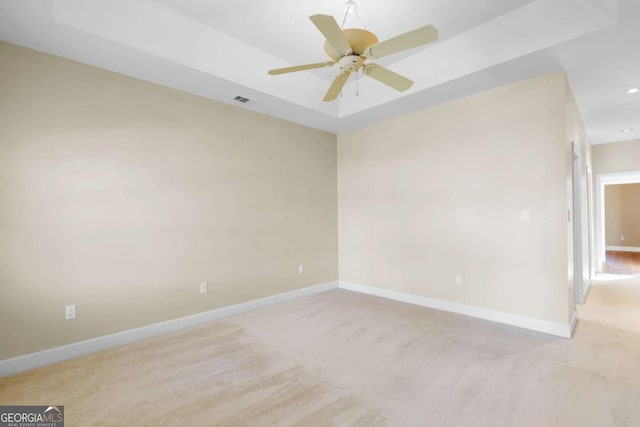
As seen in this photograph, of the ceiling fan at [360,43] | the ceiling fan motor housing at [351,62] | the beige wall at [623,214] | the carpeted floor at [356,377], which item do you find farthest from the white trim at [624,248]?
the ceiling fan motor housing at [351,62]

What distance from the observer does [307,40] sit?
3.13m

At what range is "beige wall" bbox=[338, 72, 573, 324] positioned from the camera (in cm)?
304

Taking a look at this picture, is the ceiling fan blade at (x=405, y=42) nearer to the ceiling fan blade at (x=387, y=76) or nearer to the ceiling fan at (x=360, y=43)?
the ceiling fan at (x=360, y=43)

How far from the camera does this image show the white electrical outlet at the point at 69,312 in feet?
8.67

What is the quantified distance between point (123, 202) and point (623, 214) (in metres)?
14.0

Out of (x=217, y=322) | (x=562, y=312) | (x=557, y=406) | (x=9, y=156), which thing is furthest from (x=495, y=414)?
(x=9, y=156)

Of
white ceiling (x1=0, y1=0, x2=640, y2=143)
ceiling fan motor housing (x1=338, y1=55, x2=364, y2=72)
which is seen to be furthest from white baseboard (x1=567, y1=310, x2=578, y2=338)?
ceiling fan motor housing (x1=338, y1=55, x2=364, y2=72)

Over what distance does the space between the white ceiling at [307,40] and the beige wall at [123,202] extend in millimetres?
354

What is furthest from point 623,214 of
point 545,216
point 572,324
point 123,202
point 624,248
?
point 123,202

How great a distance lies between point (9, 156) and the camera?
2410mm

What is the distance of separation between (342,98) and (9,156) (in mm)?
3689

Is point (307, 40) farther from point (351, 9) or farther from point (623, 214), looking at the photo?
point (623, 214)

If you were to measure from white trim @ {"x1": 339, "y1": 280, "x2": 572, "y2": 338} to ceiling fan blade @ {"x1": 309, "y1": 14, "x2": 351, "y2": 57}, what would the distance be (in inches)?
129

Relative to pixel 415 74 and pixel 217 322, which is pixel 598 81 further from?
pixel 217 322
